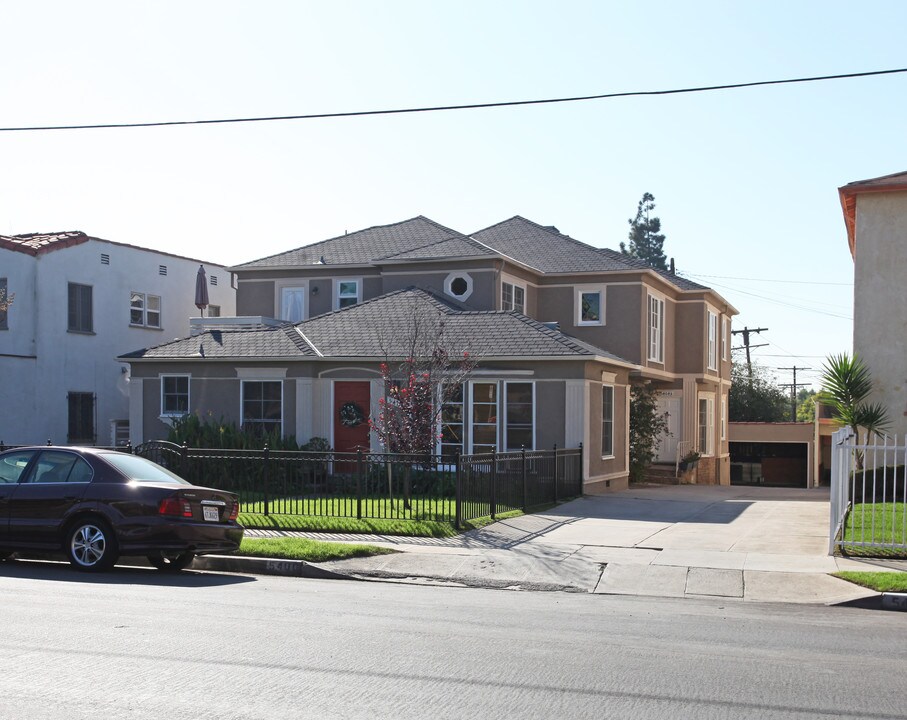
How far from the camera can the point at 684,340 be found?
35.1m

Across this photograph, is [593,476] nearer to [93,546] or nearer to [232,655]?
[93,546]

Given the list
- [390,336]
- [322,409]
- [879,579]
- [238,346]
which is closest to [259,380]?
[238,346]

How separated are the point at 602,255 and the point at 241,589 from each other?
21338mm

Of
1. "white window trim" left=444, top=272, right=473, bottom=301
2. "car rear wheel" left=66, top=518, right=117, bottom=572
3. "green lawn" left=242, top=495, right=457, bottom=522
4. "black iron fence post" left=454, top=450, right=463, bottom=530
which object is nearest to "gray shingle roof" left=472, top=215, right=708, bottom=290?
"white window trim" left=444, top=272, right=473, bottom=301

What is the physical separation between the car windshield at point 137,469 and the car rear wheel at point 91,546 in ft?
2.31

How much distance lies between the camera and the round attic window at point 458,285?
1133 inches

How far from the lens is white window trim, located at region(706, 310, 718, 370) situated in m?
35.7

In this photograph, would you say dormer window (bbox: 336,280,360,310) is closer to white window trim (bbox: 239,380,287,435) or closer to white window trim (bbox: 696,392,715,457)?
white window trim (bbox: 239,380,287,435)

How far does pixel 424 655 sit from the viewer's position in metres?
7.96

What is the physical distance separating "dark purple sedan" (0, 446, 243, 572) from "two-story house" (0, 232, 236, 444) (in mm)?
16576

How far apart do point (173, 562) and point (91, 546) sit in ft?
4.12

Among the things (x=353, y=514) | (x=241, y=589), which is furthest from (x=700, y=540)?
(x=241, y=589)

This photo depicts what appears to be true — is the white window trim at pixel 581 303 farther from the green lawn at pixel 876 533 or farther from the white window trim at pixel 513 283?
the green lawn at pixel 876 533

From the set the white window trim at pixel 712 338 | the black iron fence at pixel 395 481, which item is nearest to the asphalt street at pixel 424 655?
the black iron fence at pixel 395 481
